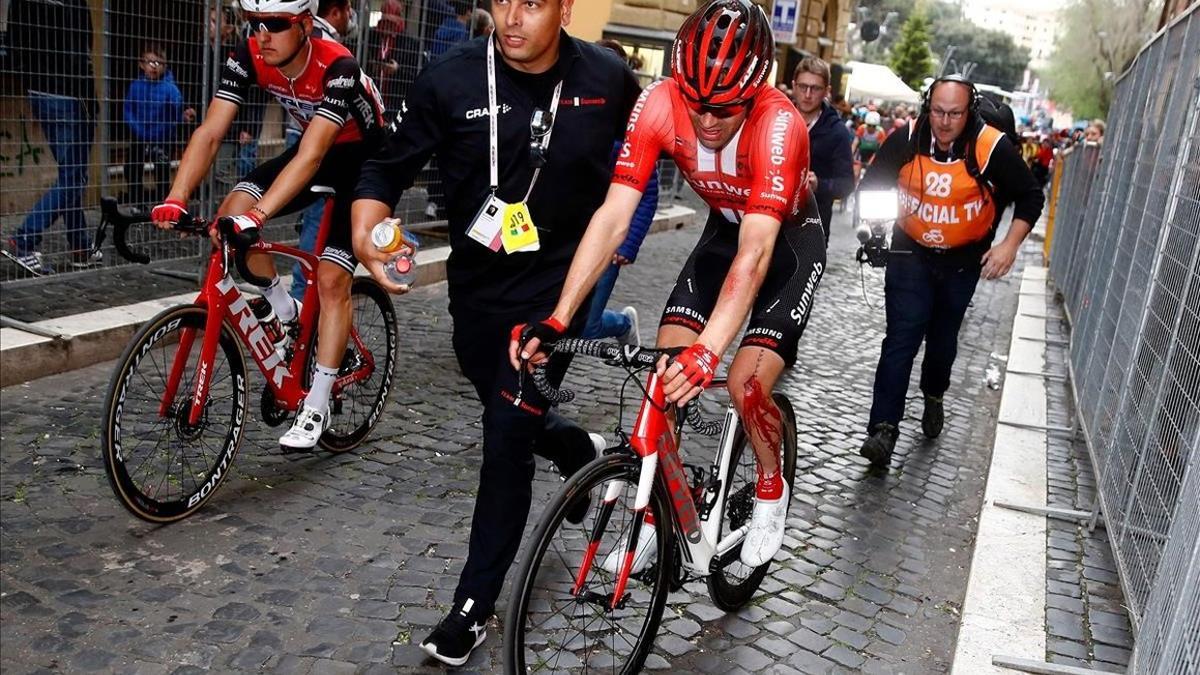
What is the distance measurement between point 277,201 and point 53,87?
3.10 metres

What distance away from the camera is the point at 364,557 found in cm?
434

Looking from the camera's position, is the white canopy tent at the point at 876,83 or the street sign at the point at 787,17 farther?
the white canopy tent at the point at 876,83

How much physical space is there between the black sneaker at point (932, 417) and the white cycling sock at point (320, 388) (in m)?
3.61

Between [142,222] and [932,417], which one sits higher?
[142,222]

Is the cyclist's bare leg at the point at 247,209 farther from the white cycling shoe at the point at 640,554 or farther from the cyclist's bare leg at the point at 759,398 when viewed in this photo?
the white cycling shoe at the point at 640,554

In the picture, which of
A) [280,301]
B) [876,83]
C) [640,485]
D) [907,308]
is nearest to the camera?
[640,485]

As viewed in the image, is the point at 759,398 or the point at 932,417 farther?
Answer: the point at 932,417

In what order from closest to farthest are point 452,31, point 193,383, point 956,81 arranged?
point 193,383 → point 956,81 → point 452,31

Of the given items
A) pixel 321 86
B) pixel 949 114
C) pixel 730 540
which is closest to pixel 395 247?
pixel 730 540

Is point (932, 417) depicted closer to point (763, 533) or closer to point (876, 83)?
point (763, 533)

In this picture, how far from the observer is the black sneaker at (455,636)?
3512mm

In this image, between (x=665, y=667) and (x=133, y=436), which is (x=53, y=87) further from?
Result: (x=665, y=667)

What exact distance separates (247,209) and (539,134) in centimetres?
203

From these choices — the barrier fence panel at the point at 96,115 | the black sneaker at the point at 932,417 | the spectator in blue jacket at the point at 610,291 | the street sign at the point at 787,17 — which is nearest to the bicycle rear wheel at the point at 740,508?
the spectator in blue jacket at the point at 610,291
